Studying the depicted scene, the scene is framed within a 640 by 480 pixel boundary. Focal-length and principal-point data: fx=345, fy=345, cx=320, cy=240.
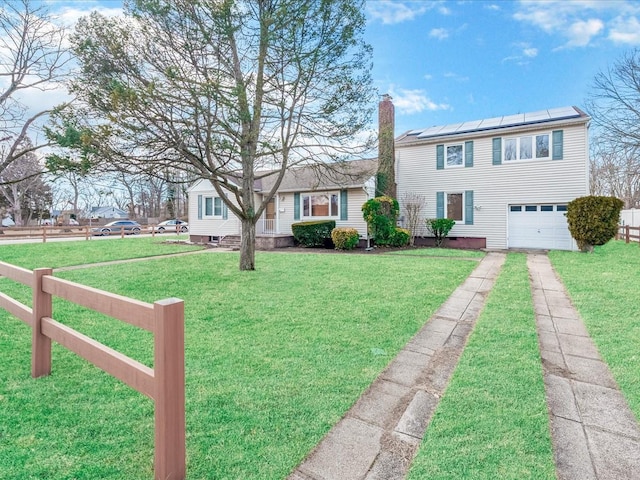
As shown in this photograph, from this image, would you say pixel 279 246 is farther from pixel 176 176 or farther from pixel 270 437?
pixel 270 437

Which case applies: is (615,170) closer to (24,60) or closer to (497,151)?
(497,151)

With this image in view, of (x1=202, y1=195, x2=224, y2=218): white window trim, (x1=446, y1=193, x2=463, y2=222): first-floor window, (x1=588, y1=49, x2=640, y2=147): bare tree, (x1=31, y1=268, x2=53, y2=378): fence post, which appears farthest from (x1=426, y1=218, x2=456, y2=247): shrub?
(x1=31, y1=268, x2=53, y2=378): fence post

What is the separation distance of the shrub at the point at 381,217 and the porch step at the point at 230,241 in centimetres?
660

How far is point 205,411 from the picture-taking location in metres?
2.63

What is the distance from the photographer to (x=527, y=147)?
14836mm

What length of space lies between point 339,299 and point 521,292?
11.6 feet

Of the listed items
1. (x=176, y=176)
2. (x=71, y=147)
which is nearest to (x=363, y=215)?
(x=176, y=176)

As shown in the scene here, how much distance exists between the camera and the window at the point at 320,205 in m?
17.4

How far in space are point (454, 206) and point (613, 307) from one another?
11527 mm

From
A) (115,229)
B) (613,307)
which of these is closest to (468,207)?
(613,307)

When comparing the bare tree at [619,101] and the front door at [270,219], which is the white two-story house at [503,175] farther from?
the front door at [270,219]

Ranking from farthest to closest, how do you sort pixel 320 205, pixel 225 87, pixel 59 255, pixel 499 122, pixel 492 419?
pixel 320 205
pixel 499 122
pixel 59 255
pixel 225 87
pixel 492 419

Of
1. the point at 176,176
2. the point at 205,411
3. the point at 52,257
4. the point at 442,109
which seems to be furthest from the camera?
the point at 442,109

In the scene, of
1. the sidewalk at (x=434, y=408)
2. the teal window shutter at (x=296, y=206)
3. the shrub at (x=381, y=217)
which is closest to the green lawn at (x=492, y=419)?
the sidewalk at (x=434, y=408)
